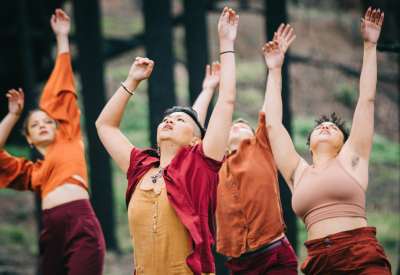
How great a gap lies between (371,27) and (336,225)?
1284 mm

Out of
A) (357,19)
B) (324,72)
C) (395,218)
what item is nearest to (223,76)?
(395,218)

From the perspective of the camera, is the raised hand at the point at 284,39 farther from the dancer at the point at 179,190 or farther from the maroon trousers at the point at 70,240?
the maroon trousers at the point at 70,240

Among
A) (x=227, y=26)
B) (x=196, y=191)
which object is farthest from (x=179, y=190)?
(x=227, y=26)

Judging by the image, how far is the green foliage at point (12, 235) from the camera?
286 inches

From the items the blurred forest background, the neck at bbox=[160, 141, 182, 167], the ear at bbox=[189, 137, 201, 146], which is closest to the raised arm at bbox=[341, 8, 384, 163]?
the blurred forest background

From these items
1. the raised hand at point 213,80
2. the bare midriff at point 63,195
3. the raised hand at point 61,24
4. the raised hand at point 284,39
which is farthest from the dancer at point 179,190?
the raised hand at point 61,24

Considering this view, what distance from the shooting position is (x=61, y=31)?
12.0ft

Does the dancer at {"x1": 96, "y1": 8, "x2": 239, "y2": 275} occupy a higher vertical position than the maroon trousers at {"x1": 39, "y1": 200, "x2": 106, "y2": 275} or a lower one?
higher

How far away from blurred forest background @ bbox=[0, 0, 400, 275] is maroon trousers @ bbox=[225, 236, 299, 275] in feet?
3.84

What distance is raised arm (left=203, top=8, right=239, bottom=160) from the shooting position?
2449 mm

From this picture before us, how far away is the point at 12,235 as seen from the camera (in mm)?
7387

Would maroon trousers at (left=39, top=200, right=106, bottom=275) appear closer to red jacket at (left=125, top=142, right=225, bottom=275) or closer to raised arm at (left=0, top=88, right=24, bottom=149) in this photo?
raised arm at (left=0, top=88, right=24, bottom=149)

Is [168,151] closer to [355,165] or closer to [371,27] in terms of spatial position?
[355,165]

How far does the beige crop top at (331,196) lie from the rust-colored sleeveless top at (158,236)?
79cm
